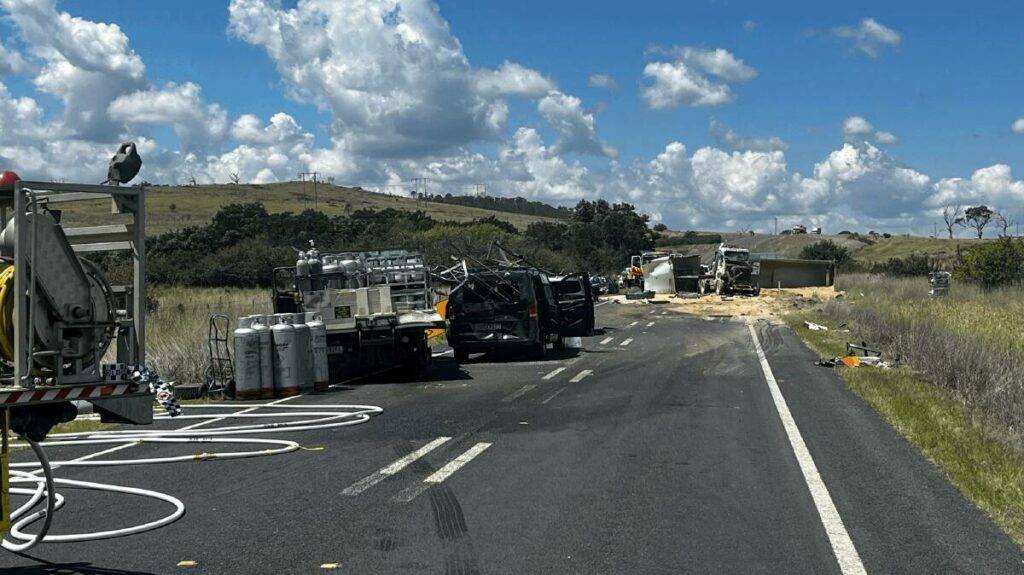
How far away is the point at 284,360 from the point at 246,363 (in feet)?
2.01

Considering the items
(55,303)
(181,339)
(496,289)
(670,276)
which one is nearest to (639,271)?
(670,276)

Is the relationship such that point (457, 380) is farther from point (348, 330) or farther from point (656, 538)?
point (656, 538)

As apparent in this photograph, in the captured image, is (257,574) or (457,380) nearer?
(257,574)

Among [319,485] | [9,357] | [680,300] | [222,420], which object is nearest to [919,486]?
[319,485]

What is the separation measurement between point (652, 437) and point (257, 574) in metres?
5.85

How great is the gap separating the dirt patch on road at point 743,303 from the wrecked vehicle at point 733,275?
1.11 metres

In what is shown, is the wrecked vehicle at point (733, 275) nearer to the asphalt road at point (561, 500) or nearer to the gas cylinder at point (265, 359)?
the asphalt road at point (561, 500)

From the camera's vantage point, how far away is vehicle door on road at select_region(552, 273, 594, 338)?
23.8 metres

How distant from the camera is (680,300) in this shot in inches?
2057

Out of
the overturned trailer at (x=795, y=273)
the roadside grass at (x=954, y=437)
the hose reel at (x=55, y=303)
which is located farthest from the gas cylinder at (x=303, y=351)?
the overturned trailer at (x=795, y=273)

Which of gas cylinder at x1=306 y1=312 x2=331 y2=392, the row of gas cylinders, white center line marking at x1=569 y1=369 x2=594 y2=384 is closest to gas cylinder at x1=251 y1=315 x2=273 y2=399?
the row of gas cylinders

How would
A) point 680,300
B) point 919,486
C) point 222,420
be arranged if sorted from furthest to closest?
point 680,300 → point 222,420 → point 919,486

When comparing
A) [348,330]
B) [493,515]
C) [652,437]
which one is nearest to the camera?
[493,515]

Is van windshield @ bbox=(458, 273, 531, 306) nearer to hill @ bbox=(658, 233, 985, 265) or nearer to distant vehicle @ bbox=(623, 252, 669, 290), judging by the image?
distant vehicle @ bbox=(623, 252, 669, 290)
